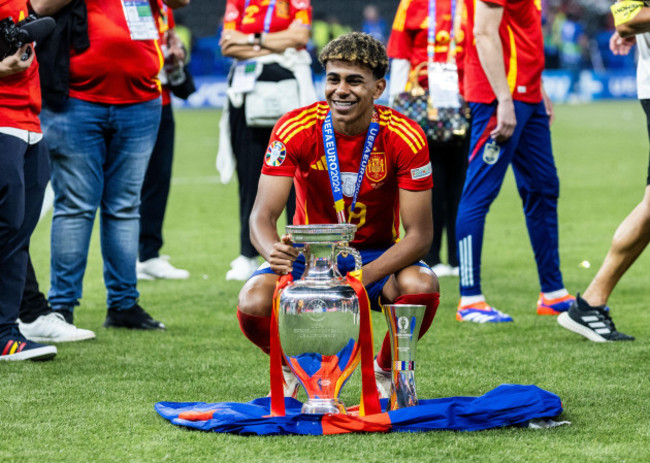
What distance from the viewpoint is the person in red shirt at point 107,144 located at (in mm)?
5512

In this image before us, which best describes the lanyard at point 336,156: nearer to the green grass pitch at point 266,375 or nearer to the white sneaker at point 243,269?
the green grass pitch at point 266,375

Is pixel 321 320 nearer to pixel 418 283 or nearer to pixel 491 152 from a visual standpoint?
pixel 418 283

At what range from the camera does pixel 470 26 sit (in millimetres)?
6430

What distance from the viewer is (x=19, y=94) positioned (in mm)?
4836

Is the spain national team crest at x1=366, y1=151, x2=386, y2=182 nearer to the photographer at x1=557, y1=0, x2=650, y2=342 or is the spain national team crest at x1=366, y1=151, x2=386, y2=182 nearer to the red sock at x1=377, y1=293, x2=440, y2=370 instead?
the red sock at x1=377, y1=293, x2=440, y2=370

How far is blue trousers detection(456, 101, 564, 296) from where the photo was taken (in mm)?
6020

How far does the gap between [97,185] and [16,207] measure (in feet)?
2.79

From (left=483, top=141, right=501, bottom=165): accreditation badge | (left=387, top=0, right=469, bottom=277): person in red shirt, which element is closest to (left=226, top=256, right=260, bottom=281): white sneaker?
(left=387, top=0, right=469, bottom=277): person in red shirt

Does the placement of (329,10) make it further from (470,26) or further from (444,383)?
(444,383)

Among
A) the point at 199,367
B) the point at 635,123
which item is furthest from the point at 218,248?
the point at 635,123

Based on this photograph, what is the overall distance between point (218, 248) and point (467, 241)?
10.8 ft

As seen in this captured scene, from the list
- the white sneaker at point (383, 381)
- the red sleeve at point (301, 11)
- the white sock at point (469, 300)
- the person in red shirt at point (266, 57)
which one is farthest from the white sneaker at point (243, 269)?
the white sneaker at point (383, 381)

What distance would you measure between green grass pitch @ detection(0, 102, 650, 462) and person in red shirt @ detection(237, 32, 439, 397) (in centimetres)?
47

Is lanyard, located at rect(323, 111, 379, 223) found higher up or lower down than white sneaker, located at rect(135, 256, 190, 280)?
higher up
